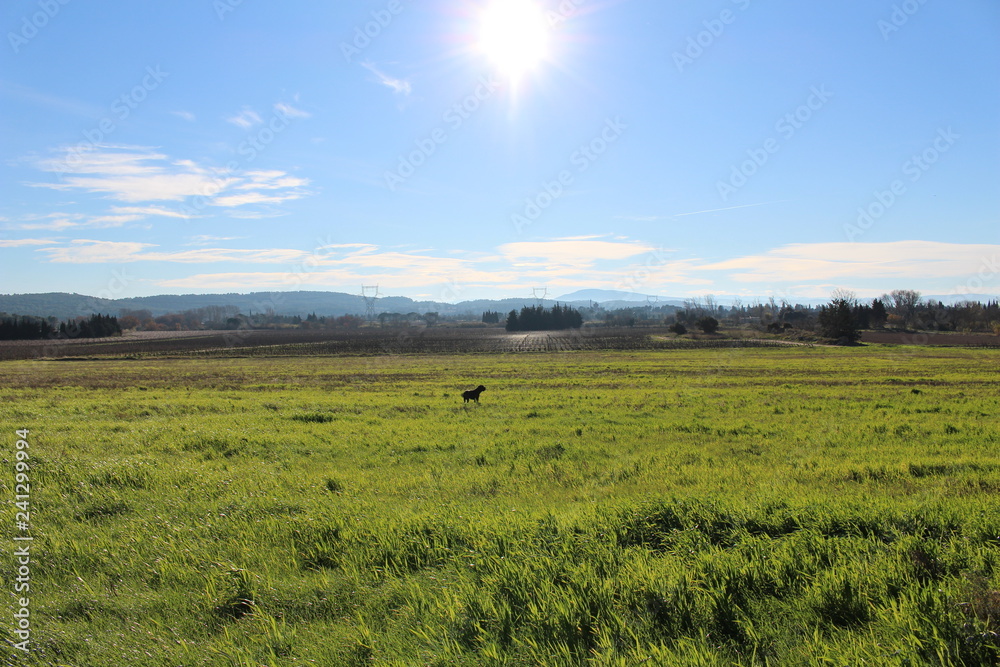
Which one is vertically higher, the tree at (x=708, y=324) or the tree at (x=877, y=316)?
the tree at (x=877, y=316)

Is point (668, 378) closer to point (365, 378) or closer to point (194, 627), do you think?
point (365, 378)

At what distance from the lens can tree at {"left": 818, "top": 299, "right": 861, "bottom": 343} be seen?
283 ft

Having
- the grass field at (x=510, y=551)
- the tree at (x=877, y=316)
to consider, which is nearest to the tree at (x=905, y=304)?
the tree at (x=877, y=316)

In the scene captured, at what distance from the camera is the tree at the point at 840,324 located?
8637 centimetres

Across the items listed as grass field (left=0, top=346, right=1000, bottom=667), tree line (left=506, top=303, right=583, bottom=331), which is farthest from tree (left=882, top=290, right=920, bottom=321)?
grass field (left=0, top=346, right=1000, bottom=667)

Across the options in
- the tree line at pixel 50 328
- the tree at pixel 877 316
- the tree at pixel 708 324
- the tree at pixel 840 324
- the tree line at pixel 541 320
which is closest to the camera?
the tree at pixel 840 324

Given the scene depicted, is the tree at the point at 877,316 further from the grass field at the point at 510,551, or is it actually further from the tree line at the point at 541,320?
the grass field at the point at 510,551

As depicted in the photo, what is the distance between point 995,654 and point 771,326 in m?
130

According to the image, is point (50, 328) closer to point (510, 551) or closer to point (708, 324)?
point (708, 324)

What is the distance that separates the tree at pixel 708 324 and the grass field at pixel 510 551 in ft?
377

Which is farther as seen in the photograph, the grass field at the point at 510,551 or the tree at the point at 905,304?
the tree at the point at 905,304

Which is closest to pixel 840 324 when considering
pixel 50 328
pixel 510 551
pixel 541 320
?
pixel 510 551

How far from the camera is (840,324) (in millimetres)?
88875

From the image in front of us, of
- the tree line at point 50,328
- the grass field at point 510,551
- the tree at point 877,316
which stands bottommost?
the grass field at point 510,551
